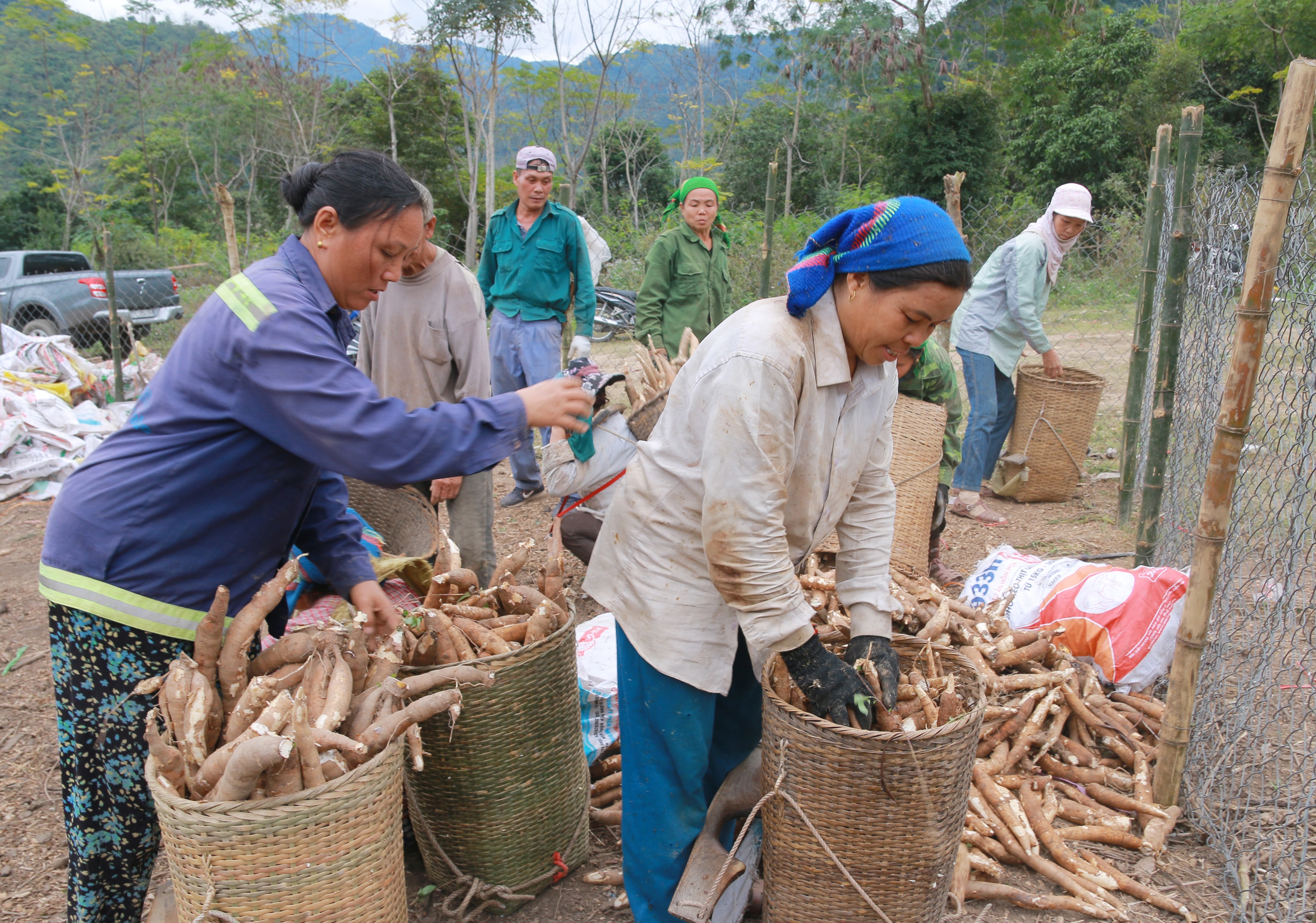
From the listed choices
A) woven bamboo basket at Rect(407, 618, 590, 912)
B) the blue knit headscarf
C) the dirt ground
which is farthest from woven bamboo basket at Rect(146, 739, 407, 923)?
the blue knit headscarf

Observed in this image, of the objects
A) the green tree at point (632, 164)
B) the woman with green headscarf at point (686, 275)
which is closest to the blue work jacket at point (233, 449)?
the woman with green headscarf at point (686, 275)

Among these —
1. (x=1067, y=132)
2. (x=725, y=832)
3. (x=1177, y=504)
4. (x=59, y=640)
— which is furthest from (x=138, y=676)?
(x=1067, y=132)

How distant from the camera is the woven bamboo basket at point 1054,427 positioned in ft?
19.0

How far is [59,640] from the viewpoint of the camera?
5.80ft

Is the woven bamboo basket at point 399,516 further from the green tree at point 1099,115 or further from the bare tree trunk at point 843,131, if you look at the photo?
the bare tree trunk at point 843,131

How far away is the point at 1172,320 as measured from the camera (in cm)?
398

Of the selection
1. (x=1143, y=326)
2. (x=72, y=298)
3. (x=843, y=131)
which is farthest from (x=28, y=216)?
(x=1143, y=326)

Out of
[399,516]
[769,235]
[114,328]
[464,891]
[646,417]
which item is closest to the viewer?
[464,891]

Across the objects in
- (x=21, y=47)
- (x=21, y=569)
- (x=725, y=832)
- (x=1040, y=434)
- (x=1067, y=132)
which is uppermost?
(x=21, y=47)

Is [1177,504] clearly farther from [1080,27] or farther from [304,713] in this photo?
[1080,27]

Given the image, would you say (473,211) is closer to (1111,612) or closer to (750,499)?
(1111,612)

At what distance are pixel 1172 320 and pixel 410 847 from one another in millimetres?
3923

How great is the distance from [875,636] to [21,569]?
17.4ft

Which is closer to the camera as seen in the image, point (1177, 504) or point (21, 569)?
point (1177, 504)
